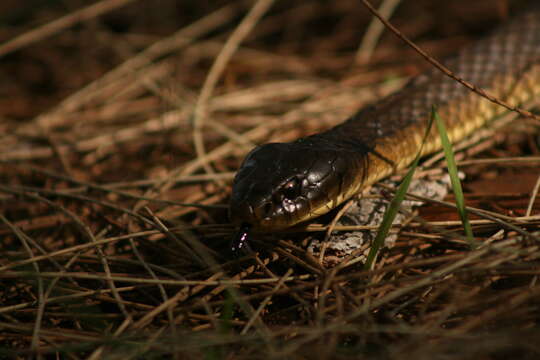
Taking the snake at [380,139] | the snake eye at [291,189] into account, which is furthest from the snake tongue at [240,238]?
the snake eye at [291,189]

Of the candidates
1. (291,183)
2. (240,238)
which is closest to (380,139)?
(291,183)

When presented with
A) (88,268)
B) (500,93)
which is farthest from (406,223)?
(500,93)

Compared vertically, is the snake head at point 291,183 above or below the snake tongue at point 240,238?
above

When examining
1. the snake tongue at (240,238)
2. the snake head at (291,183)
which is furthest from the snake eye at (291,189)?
the snake tongue at (240,238)

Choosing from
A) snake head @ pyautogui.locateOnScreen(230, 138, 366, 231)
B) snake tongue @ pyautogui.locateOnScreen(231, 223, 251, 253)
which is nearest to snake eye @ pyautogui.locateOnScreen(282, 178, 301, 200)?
snake head @ pyautogui.locateOnScreen(230, 138, 366, 231)

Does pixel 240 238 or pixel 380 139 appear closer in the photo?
pixel 240 238

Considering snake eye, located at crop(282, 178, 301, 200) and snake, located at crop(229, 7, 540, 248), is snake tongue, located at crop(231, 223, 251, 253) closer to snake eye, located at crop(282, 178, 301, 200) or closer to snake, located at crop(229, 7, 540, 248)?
snake, located at crop(229, 7, 540, 248)

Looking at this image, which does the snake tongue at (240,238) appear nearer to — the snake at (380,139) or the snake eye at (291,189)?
the snake at (380,139)

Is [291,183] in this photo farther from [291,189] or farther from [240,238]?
[240,238]
